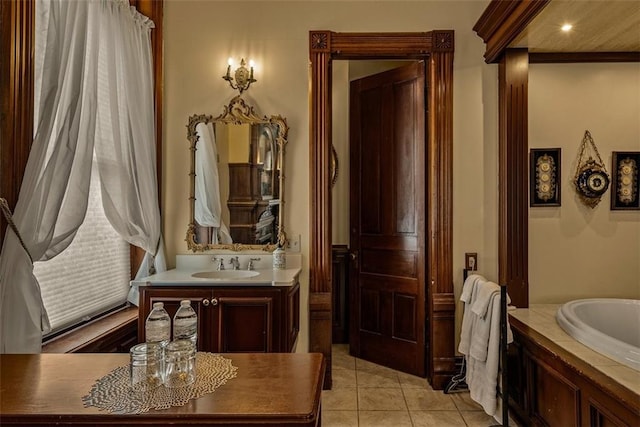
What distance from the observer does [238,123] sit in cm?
304

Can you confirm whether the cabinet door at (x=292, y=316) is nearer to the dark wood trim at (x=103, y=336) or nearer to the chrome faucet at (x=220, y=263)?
the chrome faucet at (x=220, y=263)

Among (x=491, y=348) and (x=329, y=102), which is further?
(x=329, y=102)

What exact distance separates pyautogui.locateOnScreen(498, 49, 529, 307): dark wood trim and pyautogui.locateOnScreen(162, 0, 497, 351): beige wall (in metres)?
0.22

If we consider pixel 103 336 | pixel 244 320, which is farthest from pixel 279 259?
pixel 103 336

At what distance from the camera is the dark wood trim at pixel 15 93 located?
1.61 m

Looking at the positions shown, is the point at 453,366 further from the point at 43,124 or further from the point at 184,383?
the point at 43,124

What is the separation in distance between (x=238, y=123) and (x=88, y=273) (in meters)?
1.50

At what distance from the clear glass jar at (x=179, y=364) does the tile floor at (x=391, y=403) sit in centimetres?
165

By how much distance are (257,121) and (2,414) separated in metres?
2.47

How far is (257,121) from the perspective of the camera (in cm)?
303

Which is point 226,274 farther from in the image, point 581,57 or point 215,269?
point 581,57

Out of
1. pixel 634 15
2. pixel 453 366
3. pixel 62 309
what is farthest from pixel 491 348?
pixel 62 309

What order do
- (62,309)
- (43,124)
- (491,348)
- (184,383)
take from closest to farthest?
(184,383) → (43,124) → (62,309) → (491,348)

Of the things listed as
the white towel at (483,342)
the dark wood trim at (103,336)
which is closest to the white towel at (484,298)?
the white towel at (483,342)
